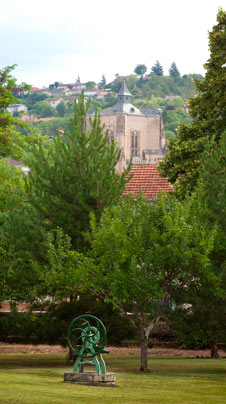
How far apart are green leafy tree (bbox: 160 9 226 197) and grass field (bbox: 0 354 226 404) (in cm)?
715

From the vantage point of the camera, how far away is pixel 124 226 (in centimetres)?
2531

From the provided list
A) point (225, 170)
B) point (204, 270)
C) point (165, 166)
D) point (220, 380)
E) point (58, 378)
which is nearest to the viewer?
point (58, 378)

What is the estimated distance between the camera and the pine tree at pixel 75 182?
2778cm

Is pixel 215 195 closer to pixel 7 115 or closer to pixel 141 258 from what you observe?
pixel 141 258

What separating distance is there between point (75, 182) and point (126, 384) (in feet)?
32.1

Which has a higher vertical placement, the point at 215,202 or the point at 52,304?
the point at 215,202

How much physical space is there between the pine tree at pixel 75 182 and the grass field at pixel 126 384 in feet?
15.2

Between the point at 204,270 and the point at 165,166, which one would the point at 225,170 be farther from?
the point at 165,166

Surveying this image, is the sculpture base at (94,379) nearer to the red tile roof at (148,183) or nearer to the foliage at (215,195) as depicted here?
the foliage at (215,195)

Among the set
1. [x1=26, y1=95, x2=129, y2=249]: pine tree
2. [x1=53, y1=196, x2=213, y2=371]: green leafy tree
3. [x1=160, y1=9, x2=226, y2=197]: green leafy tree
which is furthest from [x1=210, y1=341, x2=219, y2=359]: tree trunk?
[x1=26, y1=95, x2=129, y2=249]: pine tree

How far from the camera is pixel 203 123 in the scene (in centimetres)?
3291

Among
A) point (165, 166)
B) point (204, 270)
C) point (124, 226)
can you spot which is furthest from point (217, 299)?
point (165, 166)

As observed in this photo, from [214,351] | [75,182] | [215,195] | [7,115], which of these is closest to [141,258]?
[215,195]

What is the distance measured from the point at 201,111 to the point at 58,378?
15772 mm
